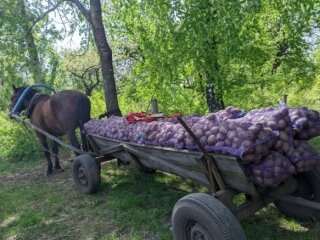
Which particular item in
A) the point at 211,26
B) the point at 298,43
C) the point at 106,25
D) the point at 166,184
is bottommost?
the point at 166,184

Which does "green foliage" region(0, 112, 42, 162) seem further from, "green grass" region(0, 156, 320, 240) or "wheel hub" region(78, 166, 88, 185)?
"wheel hub" region(78, 166, 88, 185)

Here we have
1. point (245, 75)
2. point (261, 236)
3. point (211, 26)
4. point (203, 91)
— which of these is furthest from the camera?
point (203, 91)

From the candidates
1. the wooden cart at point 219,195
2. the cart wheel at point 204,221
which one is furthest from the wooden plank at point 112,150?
the cart wheel at point 204,221

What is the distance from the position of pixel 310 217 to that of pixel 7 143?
993 centimetres

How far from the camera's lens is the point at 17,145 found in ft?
36.4

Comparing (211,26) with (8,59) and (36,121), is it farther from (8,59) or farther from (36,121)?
(8,59)

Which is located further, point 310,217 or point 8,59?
point 8,59

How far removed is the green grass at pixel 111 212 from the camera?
4.21 meters

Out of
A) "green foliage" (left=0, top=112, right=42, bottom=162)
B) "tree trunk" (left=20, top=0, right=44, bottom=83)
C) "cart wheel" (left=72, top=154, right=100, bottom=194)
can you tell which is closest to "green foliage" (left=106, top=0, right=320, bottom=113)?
"tree trunk" (left=20, top=0, right=44, bottom=83)

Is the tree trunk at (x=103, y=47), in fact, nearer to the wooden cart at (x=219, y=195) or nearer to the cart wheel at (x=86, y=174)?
the cart wheel at (x=86, y=174)

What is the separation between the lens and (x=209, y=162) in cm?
338

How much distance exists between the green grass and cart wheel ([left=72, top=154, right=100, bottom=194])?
17 cm

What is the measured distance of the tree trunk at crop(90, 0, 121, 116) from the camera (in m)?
8.25

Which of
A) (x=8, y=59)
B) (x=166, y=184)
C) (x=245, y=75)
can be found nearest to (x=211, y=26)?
(x=245, y=75)
